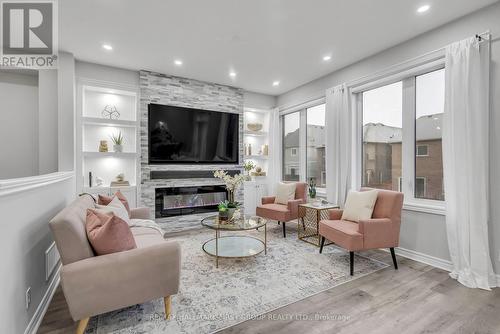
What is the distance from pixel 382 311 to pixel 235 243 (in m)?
1.83

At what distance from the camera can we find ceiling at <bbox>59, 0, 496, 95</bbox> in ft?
8.25

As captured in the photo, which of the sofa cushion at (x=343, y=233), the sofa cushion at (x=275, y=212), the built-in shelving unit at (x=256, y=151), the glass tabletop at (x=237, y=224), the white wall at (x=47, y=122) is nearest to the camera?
the sofa cushion at (x=343, y=233)

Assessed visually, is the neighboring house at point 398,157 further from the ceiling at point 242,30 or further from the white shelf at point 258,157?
the white shelf at point 258,157

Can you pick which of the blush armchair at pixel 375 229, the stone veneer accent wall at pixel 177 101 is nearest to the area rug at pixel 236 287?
the blush armchair at pixel 375 229

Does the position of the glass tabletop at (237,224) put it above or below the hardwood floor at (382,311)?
above

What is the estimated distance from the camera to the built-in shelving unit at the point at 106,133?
3908mm

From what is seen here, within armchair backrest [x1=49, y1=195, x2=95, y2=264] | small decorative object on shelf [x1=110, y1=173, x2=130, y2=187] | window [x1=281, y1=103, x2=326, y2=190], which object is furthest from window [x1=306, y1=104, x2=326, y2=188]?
armchair backrest [x1=49, y1=195, x2=95, y2=264]

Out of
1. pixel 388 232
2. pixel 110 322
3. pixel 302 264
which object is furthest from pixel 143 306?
pixel 388 232

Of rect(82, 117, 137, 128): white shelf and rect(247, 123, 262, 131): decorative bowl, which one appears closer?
rect(82, 117, 137, 128): white shelf

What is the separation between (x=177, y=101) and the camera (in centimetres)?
459

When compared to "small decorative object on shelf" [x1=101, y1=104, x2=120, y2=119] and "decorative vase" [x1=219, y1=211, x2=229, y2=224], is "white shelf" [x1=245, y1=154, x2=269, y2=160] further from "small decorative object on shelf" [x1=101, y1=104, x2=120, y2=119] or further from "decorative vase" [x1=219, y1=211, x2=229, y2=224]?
"small decorative object on shelf" [x1=101, y1=104, x2=120, y2=119]

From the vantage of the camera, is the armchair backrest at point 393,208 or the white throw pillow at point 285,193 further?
the white throw pillow at point 285,193

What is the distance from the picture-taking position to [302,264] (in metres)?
2.90

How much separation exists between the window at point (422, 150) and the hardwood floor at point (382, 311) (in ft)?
5.01
